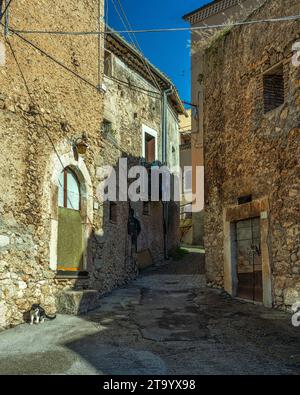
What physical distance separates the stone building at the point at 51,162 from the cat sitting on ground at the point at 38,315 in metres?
0.13

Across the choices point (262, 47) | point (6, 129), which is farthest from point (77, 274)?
point (262, 47)

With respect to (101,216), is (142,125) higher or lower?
higher

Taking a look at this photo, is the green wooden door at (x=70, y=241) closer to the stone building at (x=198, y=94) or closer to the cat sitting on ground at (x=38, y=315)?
the cat sitting on ground at (x=38, y=315)

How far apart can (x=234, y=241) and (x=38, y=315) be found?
14.0 feet

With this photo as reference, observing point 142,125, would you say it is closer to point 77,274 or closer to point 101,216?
point 101,216

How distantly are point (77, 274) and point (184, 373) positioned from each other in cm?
432

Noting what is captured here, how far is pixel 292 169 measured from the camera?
23.6ft

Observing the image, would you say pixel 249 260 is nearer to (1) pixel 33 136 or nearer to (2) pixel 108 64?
(1) pixel 33 136

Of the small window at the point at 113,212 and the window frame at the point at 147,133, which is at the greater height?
the window frame at the point at 147,133

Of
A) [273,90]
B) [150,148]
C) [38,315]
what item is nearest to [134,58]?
[150,148]

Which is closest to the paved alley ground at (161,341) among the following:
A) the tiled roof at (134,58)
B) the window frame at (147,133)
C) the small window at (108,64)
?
the window frame at (147,133)

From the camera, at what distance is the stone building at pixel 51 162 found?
22.3 feet

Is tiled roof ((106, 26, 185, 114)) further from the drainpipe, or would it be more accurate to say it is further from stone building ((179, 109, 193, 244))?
stone building ((179, 109, 193, 244))
